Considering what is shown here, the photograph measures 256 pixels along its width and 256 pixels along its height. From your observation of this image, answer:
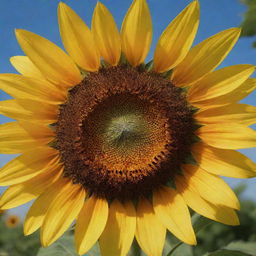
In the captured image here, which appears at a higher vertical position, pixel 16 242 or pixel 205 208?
pixel 205 208

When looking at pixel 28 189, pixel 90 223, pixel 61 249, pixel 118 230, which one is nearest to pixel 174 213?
pixel 118 230

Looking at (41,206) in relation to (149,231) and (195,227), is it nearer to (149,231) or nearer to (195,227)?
(149,231)

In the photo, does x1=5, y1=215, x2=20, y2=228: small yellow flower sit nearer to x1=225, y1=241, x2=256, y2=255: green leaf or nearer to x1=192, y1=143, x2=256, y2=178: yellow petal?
x1=225, y1=241, x2=256, y2=255: green leaf

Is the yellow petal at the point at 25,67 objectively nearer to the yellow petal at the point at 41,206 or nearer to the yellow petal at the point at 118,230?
the yellow petal at the point at 41,206

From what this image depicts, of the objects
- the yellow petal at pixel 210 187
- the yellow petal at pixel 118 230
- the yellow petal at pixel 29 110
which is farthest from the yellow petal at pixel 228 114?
the yellow petal at pixel 29 110

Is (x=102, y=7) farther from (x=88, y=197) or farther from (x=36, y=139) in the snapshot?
(x=88, y=197)

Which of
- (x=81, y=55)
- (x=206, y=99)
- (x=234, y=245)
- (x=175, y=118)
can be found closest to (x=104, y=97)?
(x=81, y=55)

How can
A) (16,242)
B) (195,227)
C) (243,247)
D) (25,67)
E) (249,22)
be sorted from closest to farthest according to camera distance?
(195,227), (25,67), (243,247), (249,22), (16,242)
